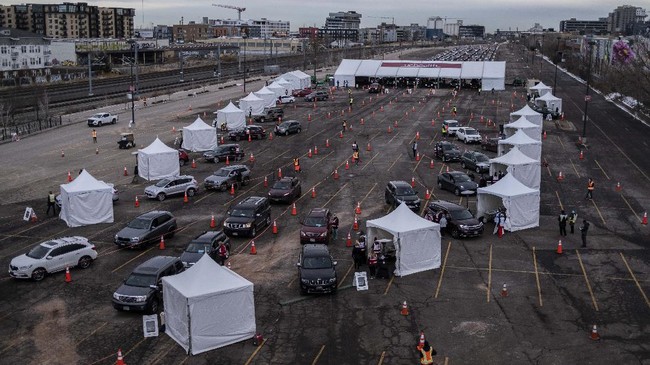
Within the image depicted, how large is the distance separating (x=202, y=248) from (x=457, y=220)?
11629mm

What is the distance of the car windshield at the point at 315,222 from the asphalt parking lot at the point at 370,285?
1.10 metres

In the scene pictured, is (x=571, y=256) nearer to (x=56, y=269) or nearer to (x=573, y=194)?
(x=573, y=194)

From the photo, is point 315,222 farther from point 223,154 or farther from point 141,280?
point 223,154

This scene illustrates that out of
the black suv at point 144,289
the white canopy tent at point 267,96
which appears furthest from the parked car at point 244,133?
the black suv at point 144,289

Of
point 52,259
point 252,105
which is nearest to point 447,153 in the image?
point 52,259

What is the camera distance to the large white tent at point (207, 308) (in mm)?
18188

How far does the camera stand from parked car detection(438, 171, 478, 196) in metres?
36.7

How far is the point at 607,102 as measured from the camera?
88.5 m

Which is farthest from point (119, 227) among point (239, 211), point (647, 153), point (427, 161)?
point (647, 153)

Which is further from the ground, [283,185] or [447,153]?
[447,153]

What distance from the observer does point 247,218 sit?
29.3m

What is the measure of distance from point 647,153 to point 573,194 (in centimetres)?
1838

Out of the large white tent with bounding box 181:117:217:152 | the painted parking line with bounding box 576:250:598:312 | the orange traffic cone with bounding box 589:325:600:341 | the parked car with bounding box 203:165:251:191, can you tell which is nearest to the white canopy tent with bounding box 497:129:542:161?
the painted parking line with bounding box 576:250:598:312

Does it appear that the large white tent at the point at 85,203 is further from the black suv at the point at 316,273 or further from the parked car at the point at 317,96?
the parked car at the point at 317,96
